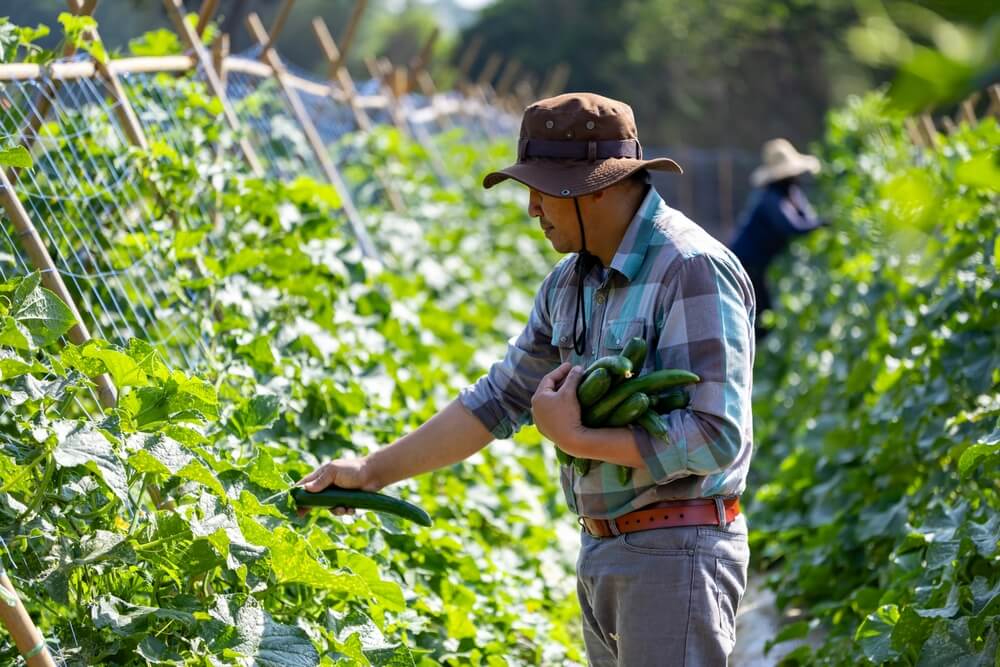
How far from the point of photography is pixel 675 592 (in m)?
2.53

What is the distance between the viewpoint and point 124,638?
2568 millimetres

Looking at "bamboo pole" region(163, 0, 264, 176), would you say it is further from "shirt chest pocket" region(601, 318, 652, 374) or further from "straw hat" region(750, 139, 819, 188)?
"straw hat" region(750, 139, 819, 188)

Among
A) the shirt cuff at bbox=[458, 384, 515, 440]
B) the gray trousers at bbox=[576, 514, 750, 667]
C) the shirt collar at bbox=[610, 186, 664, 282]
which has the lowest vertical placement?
the gray trousers at bbox=[576, 514, 750, 667]

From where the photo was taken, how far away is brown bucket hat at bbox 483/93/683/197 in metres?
2.54

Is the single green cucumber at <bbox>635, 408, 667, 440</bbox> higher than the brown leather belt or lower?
higher

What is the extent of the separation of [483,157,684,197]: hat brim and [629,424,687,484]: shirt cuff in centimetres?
50

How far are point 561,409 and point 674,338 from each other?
266 millimetres

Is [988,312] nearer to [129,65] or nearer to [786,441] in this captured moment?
[786,441]

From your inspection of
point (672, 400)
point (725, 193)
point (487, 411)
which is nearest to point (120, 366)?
point (487, 411)

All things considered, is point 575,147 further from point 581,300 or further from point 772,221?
point 772,221

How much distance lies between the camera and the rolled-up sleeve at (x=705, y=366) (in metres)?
2.40

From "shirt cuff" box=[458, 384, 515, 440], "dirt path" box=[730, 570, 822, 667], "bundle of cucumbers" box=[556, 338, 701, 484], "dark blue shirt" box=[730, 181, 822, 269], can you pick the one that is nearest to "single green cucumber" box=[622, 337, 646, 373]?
"bundle of cucumbers" box=[556, 338, 701, 484]

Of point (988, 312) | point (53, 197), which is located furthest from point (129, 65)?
point (988, 312)

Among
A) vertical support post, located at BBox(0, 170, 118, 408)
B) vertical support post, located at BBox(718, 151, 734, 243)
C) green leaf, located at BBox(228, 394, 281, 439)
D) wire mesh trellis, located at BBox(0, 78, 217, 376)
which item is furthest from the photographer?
vertical support post, located at BBox(718, 151, 734, 243)
